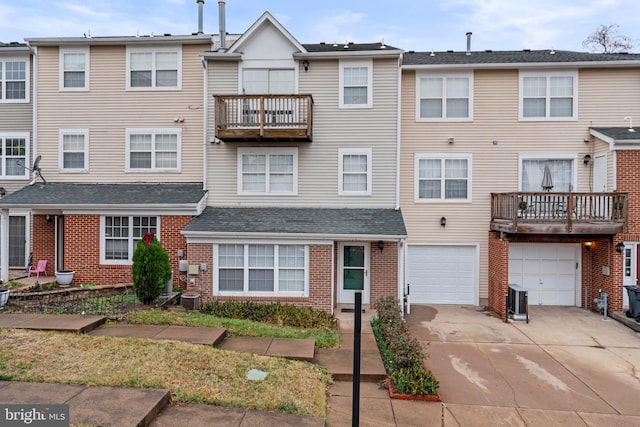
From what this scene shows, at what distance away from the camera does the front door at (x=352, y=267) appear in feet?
42.1

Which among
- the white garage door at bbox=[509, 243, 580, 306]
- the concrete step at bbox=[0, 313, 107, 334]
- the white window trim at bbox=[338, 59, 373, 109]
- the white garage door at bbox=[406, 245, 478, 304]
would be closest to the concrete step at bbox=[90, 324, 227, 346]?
the concrete step at bbox=[0, 313, 107, 334]

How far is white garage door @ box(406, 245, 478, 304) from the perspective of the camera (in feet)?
46.7

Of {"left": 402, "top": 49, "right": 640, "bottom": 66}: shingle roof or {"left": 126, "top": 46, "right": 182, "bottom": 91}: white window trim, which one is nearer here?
{"left": 402, "top": 49, "right": 640, "bottom": 66}: shingle roof

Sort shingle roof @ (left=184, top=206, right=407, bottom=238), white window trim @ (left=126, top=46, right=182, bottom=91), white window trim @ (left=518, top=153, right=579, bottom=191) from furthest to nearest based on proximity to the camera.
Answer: white window trim @ (left=126, top=46, right=182, bottom=91) → white window trim @ (left=518, top=153, right=579, bottom=191) → shingle roof @ (left=184, top=206, right=407, bottom=238)

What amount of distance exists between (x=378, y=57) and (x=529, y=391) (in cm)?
1049

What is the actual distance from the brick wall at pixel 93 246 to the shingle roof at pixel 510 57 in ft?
32.9

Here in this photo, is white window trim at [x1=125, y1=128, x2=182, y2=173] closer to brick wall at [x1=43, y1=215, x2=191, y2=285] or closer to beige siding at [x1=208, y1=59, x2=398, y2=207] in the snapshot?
beige siding at [x1=208, y1=59, x2=398, y2=207]

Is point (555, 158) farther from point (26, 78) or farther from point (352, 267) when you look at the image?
point (26, 78)

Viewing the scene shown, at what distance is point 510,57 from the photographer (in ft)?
47.3

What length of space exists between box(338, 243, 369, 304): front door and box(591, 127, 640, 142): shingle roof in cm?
872

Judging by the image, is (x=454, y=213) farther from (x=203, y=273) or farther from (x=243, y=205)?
(x=203, y=273)

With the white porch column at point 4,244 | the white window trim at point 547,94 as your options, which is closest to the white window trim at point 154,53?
the white porch column at point 4,244

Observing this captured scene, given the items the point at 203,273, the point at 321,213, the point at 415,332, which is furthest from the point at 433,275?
the point at 203,273

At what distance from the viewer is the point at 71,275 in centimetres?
1269
